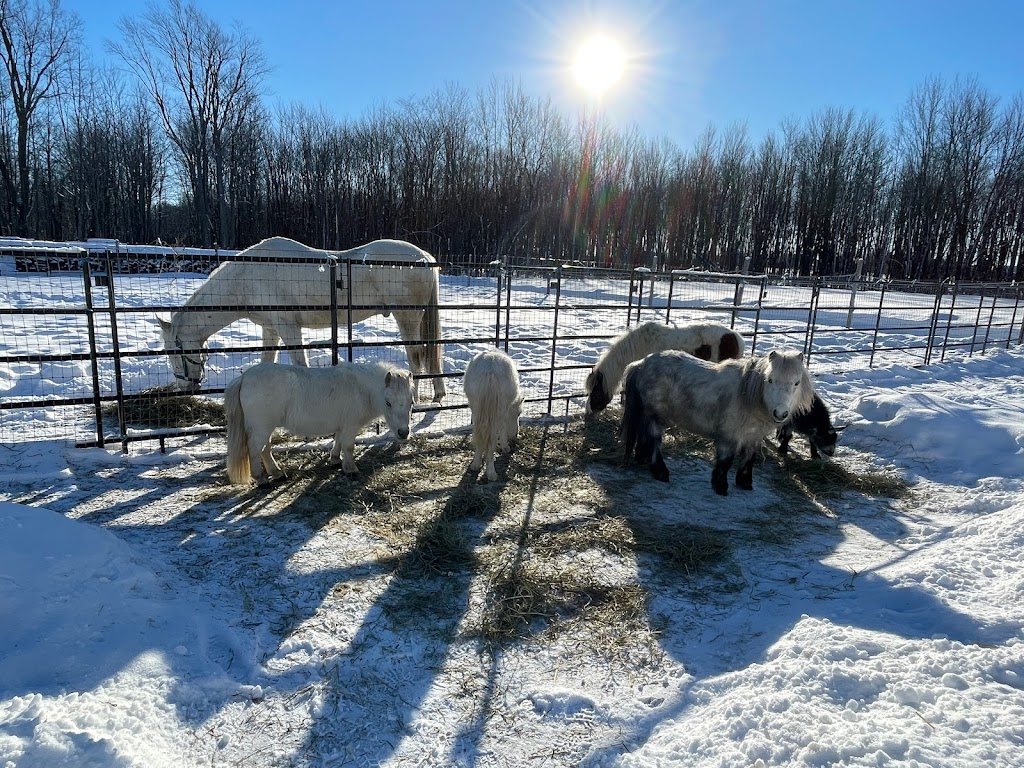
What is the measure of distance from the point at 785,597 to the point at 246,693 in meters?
2.99

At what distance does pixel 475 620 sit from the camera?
10.2ft

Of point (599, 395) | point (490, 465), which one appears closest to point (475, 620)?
point (490, 465)

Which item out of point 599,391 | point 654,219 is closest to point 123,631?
point 599,391

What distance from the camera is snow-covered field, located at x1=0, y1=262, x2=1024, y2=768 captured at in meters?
2.21

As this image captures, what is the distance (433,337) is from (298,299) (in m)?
1.79

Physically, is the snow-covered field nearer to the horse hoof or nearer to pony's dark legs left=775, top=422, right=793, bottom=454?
the horse hoof

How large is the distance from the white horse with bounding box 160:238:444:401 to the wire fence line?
0.12 meters

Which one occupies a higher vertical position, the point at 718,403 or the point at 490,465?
the point at 718,403

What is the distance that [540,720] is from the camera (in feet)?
7.92

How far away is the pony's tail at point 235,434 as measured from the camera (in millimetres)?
4555

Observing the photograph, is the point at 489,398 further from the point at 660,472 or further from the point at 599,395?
the point at 599,395

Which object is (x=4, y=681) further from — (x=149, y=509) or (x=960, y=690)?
(x=960, y=690)

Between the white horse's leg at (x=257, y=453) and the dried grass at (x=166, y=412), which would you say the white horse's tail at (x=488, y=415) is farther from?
the dried grass at (x=166, y=412)

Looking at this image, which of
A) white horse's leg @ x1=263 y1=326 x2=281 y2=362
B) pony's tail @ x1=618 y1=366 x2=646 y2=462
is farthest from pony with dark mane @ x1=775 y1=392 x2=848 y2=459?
white horse's leg @ x1=263 y1=326 x2=281 y2=362
